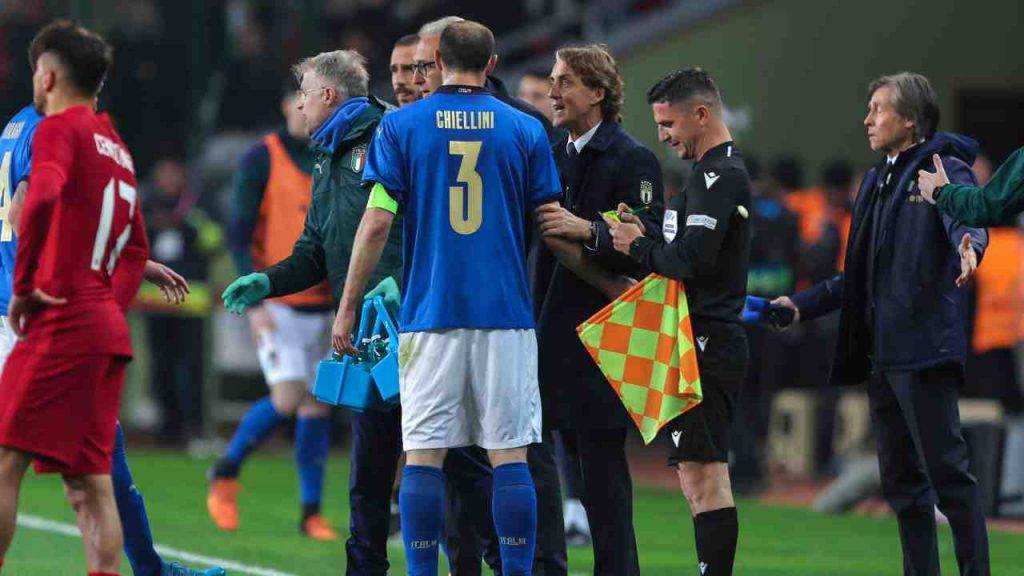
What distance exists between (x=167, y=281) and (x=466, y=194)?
125 cm

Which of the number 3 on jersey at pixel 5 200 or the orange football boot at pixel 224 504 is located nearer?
the number 3 on jersey at pixel 5 200

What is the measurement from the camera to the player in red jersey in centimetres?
587

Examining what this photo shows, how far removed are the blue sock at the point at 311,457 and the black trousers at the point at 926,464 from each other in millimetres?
3709

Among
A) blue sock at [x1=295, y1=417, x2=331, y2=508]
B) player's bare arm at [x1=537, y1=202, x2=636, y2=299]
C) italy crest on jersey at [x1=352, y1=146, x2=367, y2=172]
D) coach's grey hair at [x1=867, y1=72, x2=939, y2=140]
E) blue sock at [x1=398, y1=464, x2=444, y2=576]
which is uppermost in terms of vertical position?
coach's grey hair at [x1=867, y1=72, x2=939, y2=140]

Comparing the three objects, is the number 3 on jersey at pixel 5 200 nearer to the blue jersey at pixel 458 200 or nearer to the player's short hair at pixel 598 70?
the blue jersey at pixel 458 200

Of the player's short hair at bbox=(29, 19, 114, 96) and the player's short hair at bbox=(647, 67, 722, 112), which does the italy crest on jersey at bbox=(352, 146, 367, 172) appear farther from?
the player's short hair at bbox=(29, 19, 114, 96)

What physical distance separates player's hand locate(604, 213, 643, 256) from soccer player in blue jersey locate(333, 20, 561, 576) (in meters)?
0.41

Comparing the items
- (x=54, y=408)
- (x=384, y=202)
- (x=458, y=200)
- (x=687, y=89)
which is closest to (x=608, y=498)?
(x=458, y=200)

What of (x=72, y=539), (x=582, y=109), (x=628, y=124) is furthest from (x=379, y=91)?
(x=582, y=109)

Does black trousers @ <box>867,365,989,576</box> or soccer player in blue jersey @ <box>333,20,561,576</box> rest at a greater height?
soccer player in blue jersey @ <box>333,20,561,576</box>

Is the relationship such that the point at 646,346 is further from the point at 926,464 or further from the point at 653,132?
the point at 653,132

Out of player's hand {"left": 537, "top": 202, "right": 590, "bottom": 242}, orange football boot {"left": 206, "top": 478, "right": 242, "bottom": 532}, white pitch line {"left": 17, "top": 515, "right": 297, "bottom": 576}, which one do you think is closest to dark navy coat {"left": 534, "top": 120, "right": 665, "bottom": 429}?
player's hand {"left": 537, "top": 202, "right": 590, "bottom": 242}

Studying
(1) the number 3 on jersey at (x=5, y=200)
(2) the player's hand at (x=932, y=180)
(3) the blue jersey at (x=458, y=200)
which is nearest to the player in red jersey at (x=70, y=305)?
(1) the number 3 on jersey at (x=5, y=200)

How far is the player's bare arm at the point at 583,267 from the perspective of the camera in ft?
22.4
